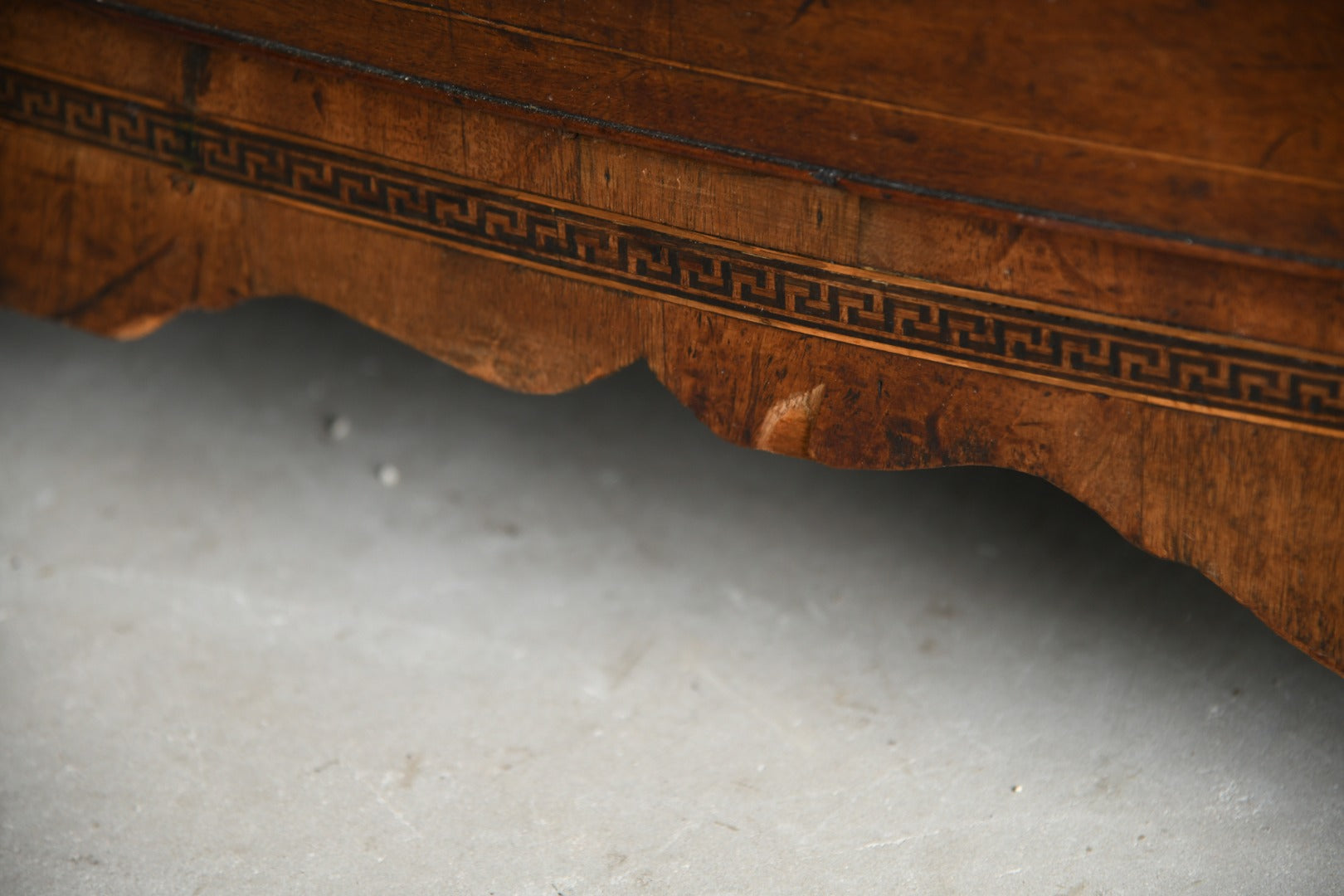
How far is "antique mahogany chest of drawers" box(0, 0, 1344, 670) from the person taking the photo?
1178mm

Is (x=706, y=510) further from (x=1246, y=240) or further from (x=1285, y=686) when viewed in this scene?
(x=1246, y=240)

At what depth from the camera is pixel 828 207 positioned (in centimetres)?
133

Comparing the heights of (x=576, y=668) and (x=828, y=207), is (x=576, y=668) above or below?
below

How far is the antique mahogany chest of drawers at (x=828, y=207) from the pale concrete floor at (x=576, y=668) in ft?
1.12

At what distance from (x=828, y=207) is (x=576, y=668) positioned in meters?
0.66

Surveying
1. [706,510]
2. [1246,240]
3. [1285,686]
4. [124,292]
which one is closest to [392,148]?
[124,292]

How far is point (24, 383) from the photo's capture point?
7.02 feet

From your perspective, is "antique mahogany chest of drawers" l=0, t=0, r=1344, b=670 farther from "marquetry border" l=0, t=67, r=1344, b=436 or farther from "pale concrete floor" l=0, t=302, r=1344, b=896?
"pale concrete floor" l=0, t=302, r=1344, b=896

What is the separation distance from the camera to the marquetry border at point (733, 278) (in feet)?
4.09

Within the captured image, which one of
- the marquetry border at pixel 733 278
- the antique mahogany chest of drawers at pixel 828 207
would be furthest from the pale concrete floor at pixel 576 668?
the marquetry border at pixel 733 278

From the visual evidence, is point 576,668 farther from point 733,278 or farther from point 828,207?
point 828,207

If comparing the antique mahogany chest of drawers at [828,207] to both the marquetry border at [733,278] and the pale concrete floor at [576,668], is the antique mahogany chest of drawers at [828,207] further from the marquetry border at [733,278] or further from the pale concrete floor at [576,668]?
the pale concrete floor at [576,668]

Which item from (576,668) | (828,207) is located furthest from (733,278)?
(576,668)

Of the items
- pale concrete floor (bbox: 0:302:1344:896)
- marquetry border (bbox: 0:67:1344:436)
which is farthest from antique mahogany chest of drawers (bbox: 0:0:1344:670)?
pale concrete floor (bbox: 0:302:1344:896)
